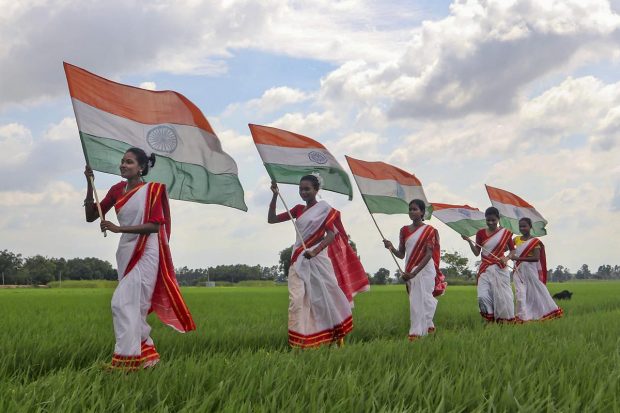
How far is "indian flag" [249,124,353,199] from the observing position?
818 centimetres

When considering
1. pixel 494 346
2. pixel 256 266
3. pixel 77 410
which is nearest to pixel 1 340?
pixel 77 410

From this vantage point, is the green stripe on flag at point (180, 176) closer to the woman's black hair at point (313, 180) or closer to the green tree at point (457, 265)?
the woman's black hair at point (313, 180)

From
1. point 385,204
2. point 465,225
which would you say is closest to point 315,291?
point 385,204

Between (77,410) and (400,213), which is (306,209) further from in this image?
(77,410)

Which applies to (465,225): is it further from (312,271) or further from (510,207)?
(312,271)

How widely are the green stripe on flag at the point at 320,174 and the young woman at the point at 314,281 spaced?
62 cm

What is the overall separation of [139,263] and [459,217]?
9539 mm

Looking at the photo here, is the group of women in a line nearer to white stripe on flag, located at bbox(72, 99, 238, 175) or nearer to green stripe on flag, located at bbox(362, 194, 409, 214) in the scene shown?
white stripe on flag, located at bbox(72, 99, 238, 175)

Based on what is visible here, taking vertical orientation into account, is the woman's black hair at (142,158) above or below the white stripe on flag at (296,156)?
below

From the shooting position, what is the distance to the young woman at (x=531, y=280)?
12078 mm

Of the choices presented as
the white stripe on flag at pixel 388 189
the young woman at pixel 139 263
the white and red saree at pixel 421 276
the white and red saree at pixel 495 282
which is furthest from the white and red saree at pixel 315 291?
the white and red saree at pixel 495 282

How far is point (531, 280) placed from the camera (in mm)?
12406

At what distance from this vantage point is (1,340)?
21.9 ft

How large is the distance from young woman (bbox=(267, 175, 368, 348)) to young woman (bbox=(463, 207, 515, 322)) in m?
3.99
